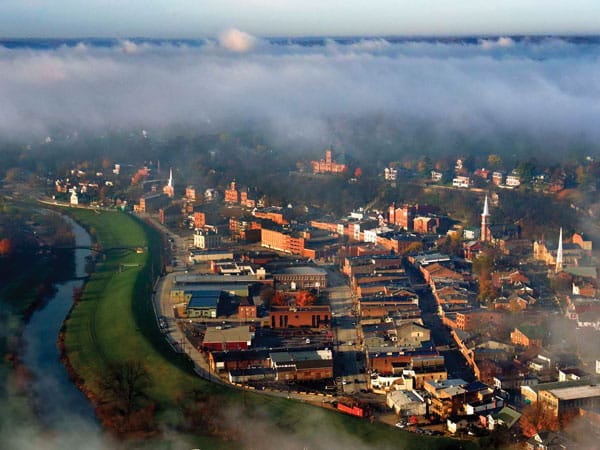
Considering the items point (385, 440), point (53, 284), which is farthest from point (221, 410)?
point (53, 284)

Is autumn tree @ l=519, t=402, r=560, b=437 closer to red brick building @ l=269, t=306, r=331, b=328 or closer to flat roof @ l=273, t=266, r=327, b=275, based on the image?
red brick building @ l=269, t=306, r=331, b=328

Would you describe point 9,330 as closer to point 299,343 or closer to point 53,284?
point 53,284

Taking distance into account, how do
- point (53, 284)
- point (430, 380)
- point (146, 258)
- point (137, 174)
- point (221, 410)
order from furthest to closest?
point (137, 174), point (146, 258), point (53, 284), point (430, 380), point (221, 410)

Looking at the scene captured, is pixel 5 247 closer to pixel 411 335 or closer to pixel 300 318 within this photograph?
pixel 300 318

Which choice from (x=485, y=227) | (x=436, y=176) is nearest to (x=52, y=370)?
(x=485, y=227)

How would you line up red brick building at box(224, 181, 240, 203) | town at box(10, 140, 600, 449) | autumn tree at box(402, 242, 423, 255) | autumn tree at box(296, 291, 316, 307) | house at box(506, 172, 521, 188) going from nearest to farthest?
town at box(10, 140, 600, 449), autumn tree at box(296, 291, 316, 307), autumn tree at box(402, 242, 423, 255), house at box(506, 172, 521, 188), red brick building at box(224, 181, 240, 203)

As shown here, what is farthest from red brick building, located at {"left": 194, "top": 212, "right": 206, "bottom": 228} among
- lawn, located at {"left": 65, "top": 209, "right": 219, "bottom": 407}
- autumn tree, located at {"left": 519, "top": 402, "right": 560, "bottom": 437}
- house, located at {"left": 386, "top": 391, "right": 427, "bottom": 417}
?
autumn tree, located at {"left": 519, "top": 402, "right": 560, "bottom": 437}
